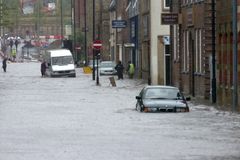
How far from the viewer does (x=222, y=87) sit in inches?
2029

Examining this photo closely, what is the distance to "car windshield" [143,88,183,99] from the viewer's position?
137 ft

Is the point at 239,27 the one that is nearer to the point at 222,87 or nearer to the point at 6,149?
the point at 222,87

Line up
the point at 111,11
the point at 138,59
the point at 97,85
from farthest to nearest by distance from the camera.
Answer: the point at 111,11 < the point at 138,59 < the point at 97,85

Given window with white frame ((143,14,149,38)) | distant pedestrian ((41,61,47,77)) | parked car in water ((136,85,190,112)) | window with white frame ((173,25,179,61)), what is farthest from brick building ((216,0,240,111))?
distant pedestrian ((41,61,47,77))

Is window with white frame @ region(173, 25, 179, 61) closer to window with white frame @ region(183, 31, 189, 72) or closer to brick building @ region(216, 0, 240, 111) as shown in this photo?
window with white frame @ region(183, 31, 189, 72)

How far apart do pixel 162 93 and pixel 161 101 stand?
78cm

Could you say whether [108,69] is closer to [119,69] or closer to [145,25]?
[119,69]

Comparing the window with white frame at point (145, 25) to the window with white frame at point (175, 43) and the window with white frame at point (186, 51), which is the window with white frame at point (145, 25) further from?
the window with white frame at point (186, 51)

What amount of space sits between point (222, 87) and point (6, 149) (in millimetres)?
27332

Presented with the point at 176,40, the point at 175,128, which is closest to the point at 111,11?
the point at 176,40

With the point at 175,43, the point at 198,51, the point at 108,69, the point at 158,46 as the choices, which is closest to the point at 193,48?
the point at 198,51

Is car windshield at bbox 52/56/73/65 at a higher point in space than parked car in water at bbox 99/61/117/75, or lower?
higher

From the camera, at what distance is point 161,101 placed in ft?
136

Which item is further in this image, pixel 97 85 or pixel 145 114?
pixel 97 85
